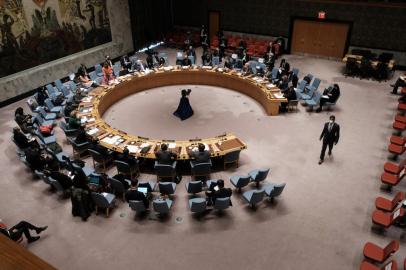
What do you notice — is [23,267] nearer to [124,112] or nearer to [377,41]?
[124,112]

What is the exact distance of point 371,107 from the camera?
1388 centimetres

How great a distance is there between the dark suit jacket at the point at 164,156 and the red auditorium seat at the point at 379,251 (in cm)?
526

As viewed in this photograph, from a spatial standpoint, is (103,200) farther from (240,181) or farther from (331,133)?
(331,133)

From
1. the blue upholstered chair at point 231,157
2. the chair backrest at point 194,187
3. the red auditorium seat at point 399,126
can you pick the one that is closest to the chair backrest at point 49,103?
the chair backrest at point 194,187

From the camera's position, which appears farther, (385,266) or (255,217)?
(255,217)

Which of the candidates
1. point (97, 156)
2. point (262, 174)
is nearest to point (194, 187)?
point (262, 174)

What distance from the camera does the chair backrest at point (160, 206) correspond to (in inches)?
319

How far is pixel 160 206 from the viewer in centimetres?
815

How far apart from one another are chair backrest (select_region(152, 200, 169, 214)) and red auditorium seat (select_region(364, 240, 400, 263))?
445cm

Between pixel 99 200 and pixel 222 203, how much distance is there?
3.03 meters

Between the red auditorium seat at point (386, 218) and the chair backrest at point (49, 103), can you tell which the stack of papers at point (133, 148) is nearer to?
the chair backrest at point (49, 103)

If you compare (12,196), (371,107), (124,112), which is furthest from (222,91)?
(12,196)

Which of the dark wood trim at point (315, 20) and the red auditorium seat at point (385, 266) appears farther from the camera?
the dark wood trim at point (315, 20)

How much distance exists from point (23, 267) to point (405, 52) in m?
19.9
